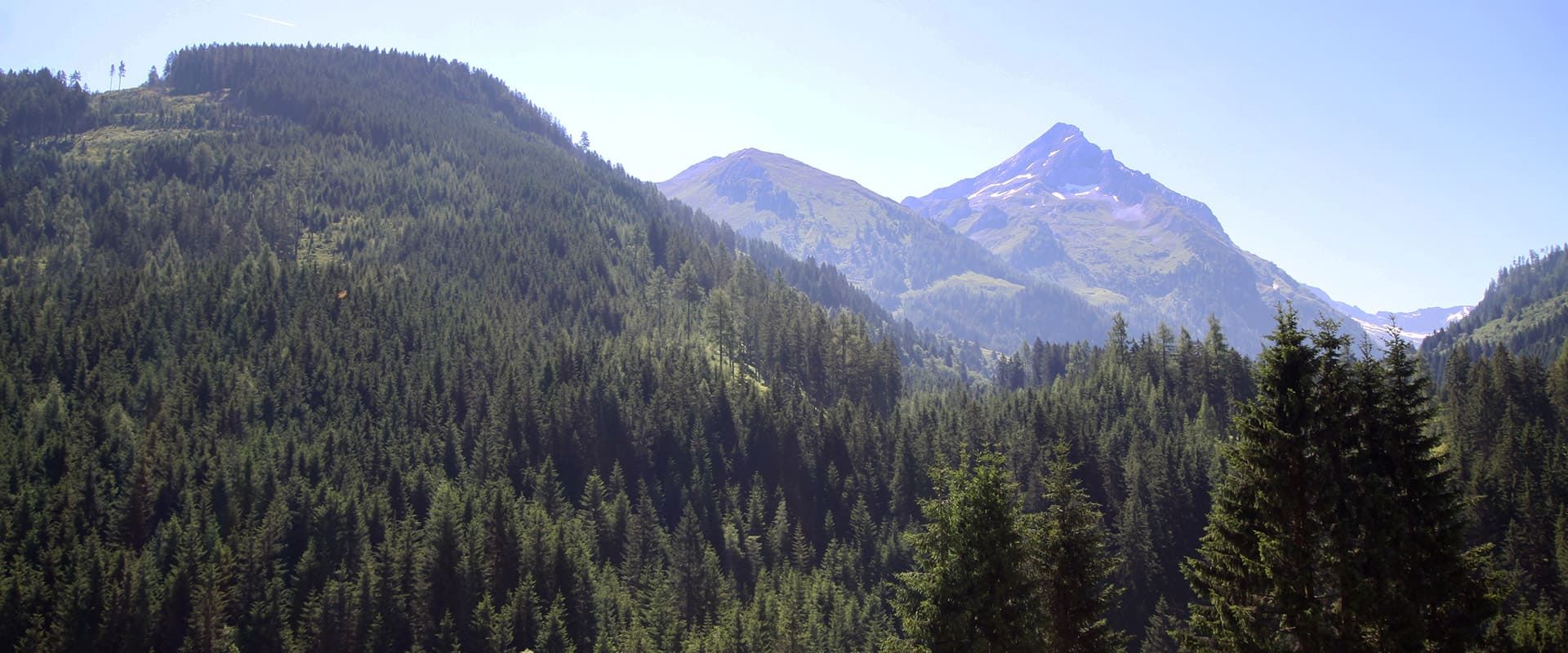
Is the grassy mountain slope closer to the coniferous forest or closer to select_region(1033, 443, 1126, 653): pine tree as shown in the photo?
the coniferous forest

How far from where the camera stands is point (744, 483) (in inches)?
5635

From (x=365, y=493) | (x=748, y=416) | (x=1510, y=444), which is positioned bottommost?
(x=365, y=493)

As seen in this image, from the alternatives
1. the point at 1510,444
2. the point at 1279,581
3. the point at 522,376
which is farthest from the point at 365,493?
the point at 1510,444

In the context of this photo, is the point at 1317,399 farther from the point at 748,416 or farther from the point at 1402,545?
the point at 748,416

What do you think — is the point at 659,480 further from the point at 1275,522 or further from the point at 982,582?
the point at 1275,522

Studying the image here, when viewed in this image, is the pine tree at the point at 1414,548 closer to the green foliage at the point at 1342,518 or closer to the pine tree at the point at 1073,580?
the green foliage at the point at 1342,518

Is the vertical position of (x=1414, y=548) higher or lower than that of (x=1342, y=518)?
lower

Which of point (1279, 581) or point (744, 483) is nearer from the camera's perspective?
point (1279, 581)

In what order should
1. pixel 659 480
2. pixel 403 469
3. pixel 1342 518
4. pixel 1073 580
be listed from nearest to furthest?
pixel 1342 518 → pixel 1073 580 → pixel 403 469 → pixel 659 480

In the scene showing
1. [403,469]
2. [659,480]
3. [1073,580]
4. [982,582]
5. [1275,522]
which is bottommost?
[403,469]

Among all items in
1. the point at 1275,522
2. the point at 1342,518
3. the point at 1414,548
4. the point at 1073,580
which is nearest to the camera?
the point at 1414,548

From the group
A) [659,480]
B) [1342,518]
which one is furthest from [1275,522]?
Result: [659,480]

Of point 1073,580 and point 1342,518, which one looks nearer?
point 1342,518

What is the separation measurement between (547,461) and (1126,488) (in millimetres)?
84221
